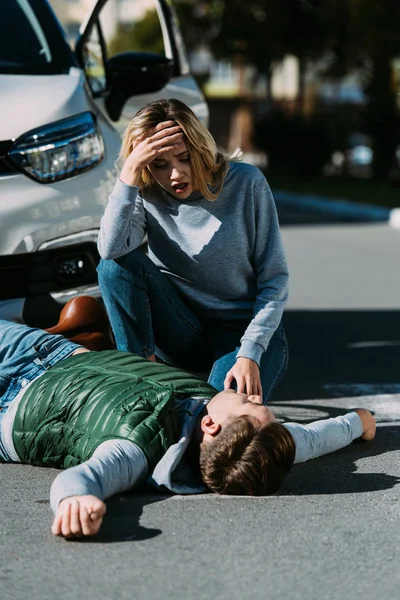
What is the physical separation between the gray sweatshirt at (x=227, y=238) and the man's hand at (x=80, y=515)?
A: 54.9 inches

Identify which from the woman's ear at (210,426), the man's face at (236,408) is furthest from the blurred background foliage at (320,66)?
the woman's ear at (210,426)

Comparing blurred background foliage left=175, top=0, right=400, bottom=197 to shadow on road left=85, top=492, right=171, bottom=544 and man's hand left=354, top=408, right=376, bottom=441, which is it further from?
shadow on road left=85, top=492, right=171, bottom=544

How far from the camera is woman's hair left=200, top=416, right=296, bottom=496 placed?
3.81m

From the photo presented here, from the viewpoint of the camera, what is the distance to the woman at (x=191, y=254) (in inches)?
182

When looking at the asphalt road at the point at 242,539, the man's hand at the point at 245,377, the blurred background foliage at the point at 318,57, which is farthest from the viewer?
the blurred background foliage at the point at 318,57

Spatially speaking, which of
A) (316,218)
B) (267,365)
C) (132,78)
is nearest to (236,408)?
(267,365)

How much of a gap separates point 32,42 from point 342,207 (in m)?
12.7

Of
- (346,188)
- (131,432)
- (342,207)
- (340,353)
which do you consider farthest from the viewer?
(346,188)

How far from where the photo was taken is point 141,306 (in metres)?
4.84

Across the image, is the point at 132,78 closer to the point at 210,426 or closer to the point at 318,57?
the point at 210,426

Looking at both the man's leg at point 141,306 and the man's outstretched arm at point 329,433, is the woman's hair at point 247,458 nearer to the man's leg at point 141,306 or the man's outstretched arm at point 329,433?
the man's outstretched arm at point 329,433

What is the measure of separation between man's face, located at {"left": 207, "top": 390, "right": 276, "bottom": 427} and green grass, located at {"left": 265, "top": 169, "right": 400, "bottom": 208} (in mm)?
14120

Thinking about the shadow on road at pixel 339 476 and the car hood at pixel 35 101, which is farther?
the car hood at pixel 35 101

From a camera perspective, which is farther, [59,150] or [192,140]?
[59,150]
